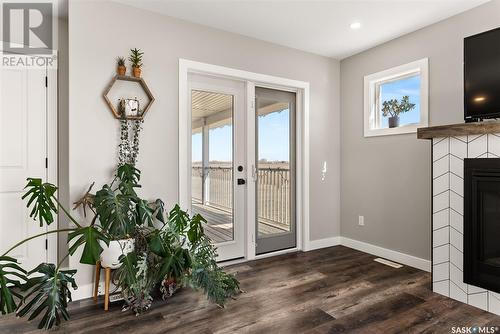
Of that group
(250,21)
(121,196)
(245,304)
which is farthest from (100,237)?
(250,21)

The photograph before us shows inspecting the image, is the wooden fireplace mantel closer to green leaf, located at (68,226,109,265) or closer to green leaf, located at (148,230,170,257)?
green leaf, located at (148,230,170,257)

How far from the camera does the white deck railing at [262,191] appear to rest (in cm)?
335

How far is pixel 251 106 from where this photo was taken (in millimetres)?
3562

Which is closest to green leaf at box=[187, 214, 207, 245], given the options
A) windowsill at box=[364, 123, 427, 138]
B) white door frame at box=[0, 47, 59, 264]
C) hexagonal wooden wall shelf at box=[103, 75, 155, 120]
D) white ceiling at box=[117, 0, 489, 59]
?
hexagonal wooden wall shelf at box=[103, 75, 155, 120]

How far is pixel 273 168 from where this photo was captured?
3.82 metres

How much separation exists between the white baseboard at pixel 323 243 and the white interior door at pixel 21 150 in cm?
299

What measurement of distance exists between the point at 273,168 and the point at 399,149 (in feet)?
4.85

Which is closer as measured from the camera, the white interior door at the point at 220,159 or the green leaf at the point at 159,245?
the green leaf at the point at 159,245

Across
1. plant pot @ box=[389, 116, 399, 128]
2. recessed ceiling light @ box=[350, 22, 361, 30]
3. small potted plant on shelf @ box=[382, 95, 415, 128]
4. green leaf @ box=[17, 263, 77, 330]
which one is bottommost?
green leaf @ box=[17, 263, 77, 330]

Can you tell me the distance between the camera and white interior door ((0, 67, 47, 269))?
9.21 feet

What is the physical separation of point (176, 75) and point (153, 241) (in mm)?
1650

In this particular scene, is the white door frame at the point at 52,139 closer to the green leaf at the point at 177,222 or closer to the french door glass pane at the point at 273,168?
the green leaf at the point at 177,222

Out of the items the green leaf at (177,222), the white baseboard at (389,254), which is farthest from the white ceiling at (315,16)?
the white baseboard at (389,254)

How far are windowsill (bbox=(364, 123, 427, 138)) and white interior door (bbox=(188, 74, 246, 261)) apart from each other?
1596mm
